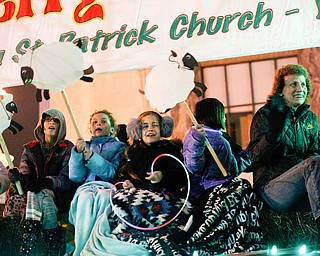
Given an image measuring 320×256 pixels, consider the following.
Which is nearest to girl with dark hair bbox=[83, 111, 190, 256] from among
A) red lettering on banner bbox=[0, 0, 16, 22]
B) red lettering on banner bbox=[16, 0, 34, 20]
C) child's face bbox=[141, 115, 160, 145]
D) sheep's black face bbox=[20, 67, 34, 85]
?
child's face bbox=[141, 115, 160, 145]

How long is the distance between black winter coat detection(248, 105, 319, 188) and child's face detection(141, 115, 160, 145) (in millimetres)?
550

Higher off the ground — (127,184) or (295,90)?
(295,90)

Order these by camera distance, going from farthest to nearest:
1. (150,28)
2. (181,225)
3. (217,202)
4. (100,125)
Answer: (100,125), (150,28), (181,225), (217,202)

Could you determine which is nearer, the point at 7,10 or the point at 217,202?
the point at 217,202

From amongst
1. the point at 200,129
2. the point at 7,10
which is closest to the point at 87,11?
the point at 7,10

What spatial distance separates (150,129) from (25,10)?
1.18 metres

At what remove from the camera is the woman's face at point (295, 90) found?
3002 millimetres

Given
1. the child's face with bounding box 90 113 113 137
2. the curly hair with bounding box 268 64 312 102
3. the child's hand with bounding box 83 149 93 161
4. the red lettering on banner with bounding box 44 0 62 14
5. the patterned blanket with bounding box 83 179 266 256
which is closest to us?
the patterned blanket with bounding box 83 179 266 256

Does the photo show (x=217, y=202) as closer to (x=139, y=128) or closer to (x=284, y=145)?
(x=284, y=145)

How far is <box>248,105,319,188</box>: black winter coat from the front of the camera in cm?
292

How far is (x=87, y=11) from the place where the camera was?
11.4ft

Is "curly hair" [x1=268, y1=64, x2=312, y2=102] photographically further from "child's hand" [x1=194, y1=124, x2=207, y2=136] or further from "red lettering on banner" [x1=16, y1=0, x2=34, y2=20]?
"red lettering on banner" [x1=16, y1=0, x2=34, y2=20]

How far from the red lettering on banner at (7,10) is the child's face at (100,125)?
0.88 metres

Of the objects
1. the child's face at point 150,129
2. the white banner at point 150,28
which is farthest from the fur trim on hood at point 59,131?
the child's face at point 150,129
